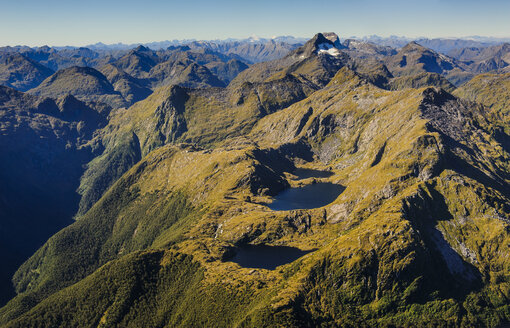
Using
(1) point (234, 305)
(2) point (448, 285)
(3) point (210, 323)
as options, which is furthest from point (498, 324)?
(3) point (210, 323)

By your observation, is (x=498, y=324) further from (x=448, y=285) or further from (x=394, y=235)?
(x=394, y=235)

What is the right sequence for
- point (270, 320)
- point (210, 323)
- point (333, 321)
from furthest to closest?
point (210, 323) < point (333, 321) < point (270, 320)

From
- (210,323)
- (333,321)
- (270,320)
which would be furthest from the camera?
(210,323)

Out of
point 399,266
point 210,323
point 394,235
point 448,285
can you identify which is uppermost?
point 394,235

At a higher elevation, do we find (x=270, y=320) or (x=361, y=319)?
(x=270, y=320)

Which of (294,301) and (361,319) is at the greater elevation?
(294,301)

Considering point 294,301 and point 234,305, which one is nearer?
point 294,301

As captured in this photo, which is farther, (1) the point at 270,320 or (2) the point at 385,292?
(2) the point at 385,292

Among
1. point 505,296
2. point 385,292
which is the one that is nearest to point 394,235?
→ point 385,292

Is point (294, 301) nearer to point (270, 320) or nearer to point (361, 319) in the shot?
point (270, 320)
